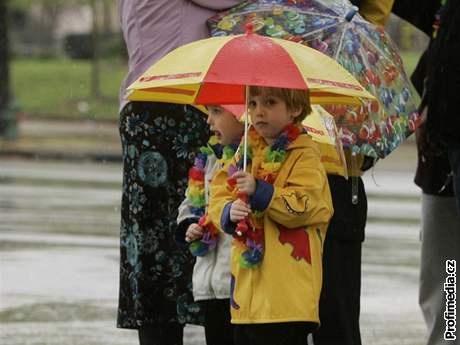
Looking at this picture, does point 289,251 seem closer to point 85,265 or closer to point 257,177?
point 257,177

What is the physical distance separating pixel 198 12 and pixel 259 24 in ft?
1.46

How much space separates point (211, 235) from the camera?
5129 mm

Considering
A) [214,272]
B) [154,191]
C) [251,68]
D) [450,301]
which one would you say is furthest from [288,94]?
[450,301]

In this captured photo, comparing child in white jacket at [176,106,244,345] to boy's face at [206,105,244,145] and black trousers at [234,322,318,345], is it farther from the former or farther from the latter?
black trousers at [234,322,318,345]

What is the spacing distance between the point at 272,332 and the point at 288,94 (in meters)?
0.80

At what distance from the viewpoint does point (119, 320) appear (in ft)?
20.0

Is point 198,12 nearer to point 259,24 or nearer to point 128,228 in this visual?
point 259,24

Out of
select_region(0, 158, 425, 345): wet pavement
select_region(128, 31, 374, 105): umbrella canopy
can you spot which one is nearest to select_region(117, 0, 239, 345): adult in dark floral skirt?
select_region(128, 31, 374, 105): umbrella canopy

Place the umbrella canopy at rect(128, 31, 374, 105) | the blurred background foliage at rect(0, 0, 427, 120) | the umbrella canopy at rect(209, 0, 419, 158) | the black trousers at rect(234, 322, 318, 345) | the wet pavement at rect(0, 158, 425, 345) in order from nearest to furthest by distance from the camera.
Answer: the umbrella canopy at rect(128, 31, 374, 105)
the black trousers at rect(234, 322, 318, 345)
the umbrella canopy at rect(209, 0, 419, 158)
the wet pavement at rect(0, 158, 425, 345)
the blurred background foliage at rect(0, 0, 427, 120)

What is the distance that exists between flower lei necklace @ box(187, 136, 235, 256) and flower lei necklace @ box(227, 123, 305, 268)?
0.13 m

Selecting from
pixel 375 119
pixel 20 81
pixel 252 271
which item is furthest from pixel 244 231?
pixel 20 81

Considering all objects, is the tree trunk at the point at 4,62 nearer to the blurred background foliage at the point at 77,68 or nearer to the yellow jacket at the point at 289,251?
the blurred background foliage at the point at 77,68

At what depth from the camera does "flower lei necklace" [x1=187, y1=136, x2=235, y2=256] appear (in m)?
5.11

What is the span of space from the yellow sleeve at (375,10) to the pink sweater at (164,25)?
58 centimetres
